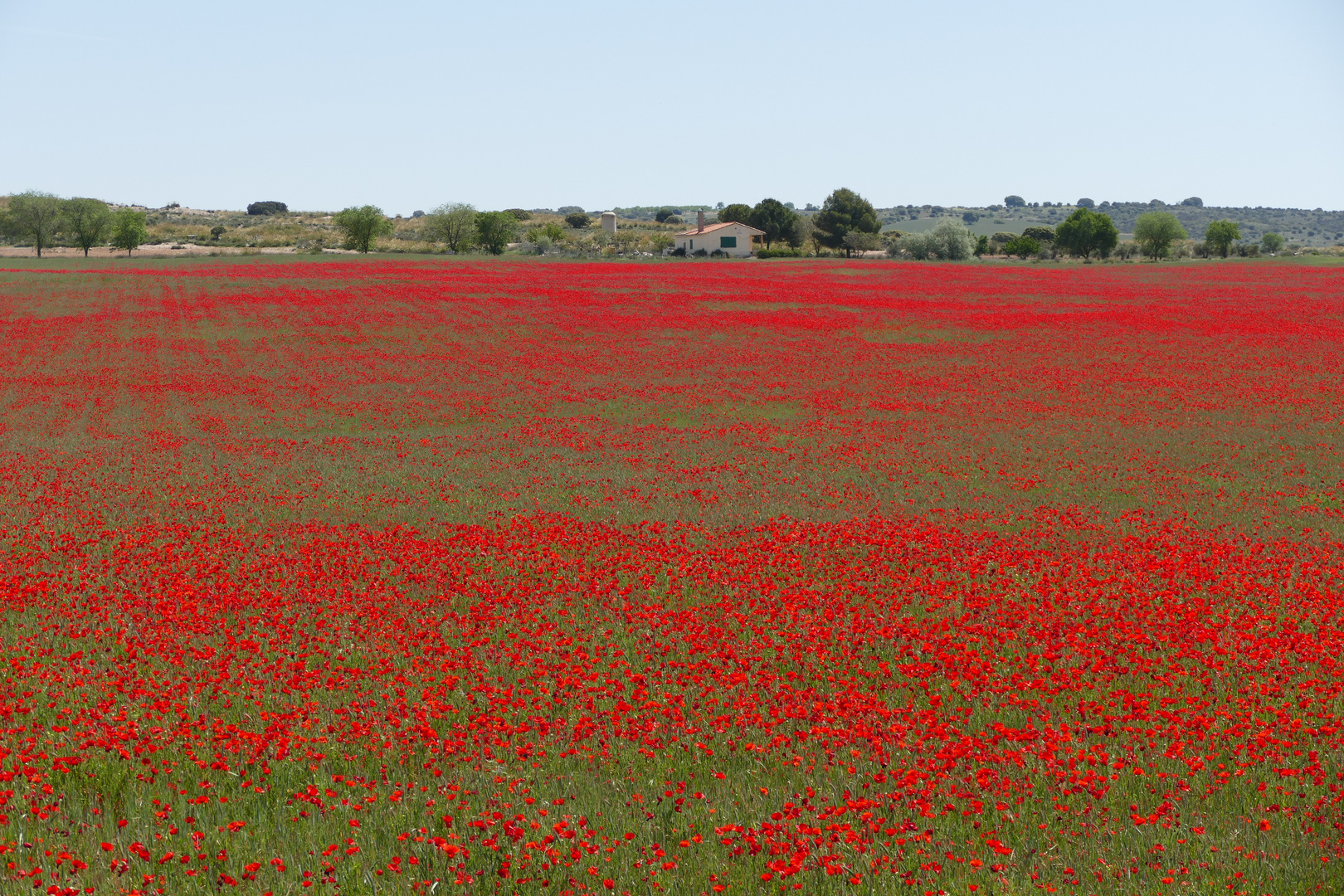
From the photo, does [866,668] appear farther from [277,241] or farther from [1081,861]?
[277,241]

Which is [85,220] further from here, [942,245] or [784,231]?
[942,245]

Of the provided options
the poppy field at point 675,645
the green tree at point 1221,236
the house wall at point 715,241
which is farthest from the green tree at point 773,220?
the poppy field at point 675,645

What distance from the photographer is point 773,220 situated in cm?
14425

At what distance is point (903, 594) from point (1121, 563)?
3.37 metres

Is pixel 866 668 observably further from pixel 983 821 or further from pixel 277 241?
pixel 277 241

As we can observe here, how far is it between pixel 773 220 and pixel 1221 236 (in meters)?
58.1

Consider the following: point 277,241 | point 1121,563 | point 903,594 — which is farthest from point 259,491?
point 277,241

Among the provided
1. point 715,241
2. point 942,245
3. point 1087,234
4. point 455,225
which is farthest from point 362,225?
point 1087,234

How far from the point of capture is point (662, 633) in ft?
37.5

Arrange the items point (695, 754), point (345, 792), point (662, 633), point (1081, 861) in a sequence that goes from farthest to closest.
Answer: point (662, 633), point (695, 754), point (345, 792), point (1081, 861)

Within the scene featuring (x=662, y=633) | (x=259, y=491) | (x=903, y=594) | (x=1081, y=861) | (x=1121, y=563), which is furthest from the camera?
(x=259, y=491)

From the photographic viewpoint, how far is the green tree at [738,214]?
484 ft

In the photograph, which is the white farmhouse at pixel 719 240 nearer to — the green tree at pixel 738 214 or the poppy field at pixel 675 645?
the green tree at pixel 738 214

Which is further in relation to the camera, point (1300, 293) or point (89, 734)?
point (1300, 293)
